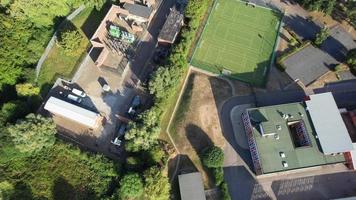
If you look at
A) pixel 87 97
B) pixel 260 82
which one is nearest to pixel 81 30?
pixel 87 97

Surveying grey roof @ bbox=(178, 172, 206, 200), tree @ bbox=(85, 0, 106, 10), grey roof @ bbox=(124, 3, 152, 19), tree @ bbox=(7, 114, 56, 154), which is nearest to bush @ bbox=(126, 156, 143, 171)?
grey roof @ bbox=(178, 172, 206, 200)

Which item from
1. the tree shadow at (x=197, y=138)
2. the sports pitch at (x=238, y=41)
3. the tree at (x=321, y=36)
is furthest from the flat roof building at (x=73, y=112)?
the tree at (x=321, y=36)

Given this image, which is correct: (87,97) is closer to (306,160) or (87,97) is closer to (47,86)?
(47,86)

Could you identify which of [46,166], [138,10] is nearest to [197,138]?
[46,166]

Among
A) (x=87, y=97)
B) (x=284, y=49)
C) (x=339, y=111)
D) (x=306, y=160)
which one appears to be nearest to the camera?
(x=306, y=160)

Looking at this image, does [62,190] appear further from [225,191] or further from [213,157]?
[225,191]

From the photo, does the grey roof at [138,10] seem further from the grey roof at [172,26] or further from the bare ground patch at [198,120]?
the bare ground patch at [198,120]
